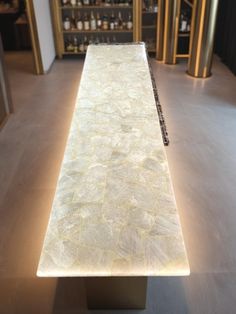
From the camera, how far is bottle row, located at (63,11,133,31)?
18.0 ft

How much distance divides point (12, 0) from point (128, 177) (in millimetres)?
6268

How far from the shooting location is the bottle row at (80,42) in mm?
5742

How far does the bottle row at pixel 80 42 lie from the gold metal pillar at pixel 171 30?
108 cm

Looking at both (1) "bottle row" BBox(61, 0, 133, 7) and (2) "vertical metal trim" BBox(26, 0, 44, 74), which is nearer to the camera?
(2) "vertical metal trim" BBox(26, 0, 44, 74)

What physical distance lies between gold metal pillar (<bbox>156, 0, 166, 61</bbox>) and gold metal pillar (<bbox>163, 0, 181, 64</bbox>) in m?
0.09

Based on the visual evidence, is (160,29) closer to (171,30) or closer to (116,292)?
(171,30)

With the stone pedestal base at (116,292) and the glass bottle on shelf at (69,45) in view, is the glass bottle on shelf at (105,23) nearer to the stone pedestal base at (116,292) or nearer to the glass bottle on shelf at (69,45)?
the glass bottle on shelf at (69,45)

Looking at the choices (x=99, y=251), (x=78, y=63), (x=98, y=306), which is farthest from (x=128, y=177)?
(x=78, y=63)

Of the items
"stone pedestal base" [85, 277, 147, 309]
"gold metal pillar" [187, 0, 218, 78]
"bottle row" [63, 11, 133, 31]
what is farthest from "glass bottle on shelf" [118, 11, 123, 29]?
"stone pedestal base" [85, 277, 147, 309]

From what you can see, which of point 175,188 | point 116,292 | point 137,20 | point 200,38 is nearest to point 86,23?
point 137,20

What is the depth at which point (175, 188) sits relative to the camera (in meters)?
2.51

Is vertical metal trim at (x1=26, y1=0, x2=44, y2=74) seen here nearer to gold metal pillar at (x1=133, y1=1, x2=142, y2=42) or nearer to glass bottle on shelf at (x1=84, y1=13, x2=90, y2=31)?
glass bottle on shelf at (x1=84, y1=13, x2=90, y2=31)

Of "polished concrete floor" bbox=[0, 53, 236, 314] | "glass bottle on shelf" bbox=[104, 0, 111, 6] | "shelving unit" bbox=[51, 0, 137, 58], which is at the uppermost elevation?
"glass bottle on shelf" bbox=[104, 0, 111, 6]

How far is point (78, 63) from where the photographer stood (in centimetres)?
562
